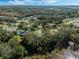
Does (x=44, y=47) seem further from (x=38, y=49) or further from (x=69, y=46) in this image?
(x=69, y=46)

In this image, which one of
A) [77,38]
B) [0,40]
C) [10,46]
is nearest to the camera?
[10,46]

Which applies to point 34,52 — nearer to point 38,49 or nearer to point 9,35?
point 38,49

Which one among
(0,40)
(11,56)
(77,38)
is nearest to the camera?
(11,56)

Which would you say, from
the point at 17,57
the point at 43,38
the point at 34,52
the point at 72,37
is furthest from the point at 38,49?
the point at 72,37

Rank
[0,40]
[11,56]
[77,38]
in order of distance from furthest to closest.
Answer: [0,40] → [77,38] → [11,56]

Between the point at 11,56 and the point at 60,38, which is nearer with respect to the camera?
the point at 11,56

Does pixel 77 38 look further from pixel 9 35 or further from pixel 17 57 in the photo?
pixel 9 35

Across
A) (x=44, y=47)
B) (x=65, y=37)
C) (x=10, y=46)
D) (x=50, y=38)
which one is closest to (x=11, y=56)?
(x=10, y=46)

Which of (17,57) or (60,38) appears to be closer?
(17,57)
